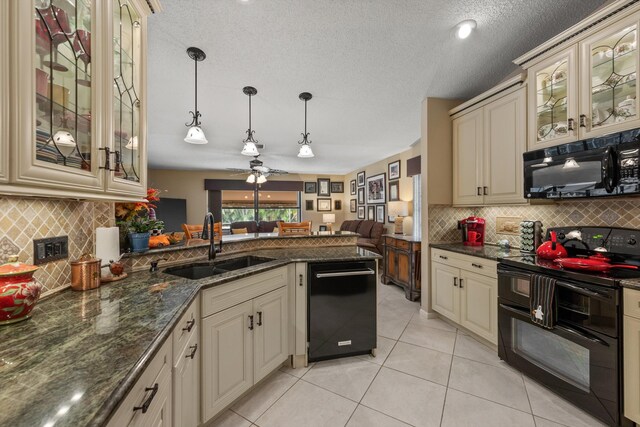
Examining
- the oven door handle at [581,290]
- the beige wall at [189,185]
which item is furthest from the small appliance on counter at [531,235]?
the beige wall at [189,185]

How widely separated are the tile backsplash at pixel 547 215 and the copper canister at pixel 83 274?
3.07 meters

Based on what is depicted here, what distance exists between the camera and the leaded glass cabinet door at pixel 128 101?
1.14 meters

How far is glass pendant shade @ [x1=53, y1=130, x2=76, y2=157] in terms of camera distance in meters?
0.86

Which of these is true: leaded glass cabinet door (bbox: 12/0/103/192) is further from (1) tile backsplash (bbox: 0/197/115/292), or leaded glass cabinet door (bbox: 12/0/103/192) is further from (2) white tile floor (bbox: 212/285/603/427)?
(2) white tile floor (bbox: 212/285/603/427)

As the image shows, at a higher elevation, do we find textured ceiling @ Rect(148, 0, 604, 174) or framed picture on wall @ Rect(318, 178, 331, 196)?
textured ceiling @ Rect(148, 0, 604, 174)

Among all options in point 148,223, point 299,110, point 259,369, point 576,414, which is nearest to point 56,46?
point 148,223

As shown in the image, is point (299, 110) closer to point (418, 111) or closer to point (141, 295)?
point (418, 111)

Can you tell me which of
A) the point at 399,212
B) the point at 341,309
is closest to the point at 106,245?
the point at 341,309

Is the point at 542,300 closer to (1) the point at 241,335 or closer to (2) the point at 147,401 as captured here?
(1) the point at 241,335

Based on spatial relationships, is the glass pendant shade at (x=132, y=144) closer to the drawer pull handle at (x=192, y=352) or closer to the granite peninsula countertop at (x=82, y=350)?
the granite peninsula countertop at (x=82, y=350)

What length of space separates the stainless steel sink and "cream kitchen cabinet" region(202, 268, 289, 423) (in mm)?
410

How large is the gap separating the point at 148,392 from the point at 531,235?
2984 mm

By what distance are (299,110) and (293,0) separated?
1696mm

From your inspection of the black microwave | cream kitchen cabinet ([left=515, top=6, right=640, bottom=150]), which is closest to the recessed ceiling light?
cream kitchen cabinet ([left=515, top=6, right=640, bottom=150])
